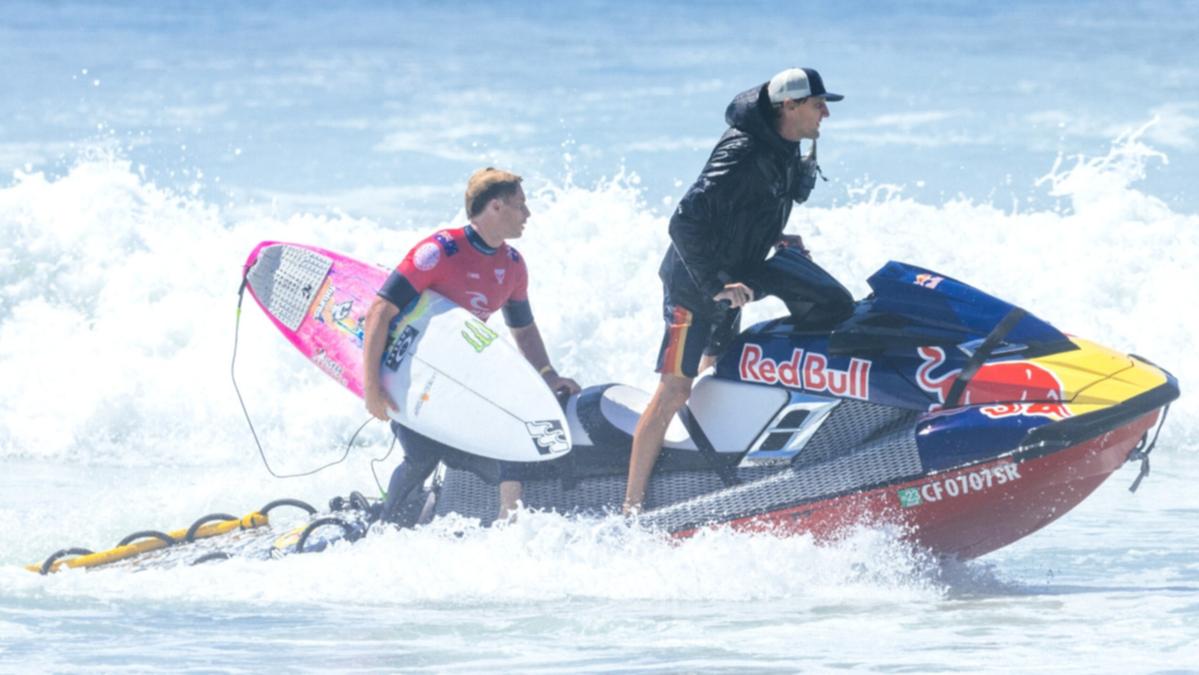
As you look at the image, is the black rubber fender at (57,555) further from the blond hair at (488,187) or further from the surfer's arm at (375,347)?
the blond hair at (488,187)

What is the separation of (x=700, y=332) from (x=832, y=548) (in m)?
0.89

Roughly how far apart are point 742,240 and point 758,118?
1.37 feet

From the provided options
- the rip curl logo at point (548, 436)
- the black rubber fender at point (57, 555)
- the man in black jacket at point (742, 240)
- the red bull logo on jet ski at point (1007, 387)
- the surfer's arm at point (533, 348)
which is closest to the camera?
the red bull logo on jet ski at point (1007, 387)

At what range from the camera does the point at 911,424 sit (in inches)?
208

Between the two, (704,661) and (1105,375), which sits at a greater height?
(1105,375)

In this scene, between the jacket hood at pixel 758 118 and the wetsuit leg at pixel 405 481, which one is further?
the wetsuit leg at pixel 405 481

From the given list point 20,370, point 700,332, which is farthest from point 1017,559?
point 20,370

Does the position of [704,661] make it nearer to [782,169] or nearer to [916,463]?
[916,463]

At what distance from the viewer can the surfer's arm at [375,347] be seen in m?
5.87

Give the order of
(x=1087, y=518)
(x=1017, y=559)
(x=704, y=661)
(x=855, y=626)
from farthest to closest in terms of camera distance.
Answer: (x=1087, y=518) → (x=1017, y=559) → (x=855, y=626) → (x=704, y=661)

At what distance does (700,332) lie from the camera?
5430mm

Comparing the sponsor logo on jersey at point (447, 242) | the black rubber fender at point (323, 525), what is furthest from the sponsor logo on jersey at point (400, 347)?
the black rubber fender at point (323, 525)

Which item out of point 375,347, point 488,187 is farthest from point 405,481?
point 488,187

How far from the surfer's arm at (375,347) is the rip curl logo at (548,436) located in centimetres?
62
